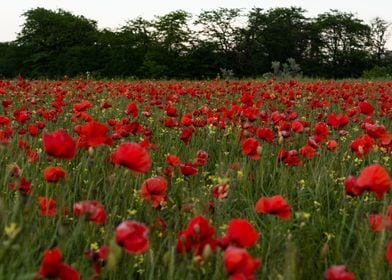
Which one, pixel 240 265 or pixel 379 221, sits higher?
pixel 240 265

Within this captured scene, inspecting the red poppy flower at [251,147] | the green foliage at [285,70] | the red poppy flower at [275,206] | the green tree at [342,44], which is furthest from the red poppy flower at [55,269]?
the green tree at [342,44]

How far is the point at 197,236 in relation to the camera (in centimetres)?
137

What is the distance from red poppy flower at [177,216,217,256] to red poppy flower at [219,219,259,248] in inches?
3.8

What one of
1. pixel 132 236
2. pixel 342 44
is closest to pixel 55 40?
pixel 342 44

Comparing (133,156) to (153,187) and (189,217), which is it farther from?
(189,217)

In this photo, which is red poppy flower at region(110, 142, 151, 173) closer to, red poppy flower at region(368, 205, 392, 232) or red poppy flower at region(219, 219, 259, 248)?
red poppy flower at region(219, 219, 259, 248)

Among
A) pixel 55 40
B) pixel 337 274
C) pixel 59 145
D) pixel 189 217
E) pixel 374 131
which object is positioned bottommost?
pixel 189 217

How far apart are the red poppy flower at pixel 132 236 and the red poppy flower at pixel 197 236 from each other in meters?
0.15

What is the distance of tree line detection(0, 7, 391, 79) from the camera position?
3769cm

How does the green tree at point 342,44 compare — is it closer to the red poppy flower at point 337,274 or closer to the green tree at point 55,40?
the green tree at point 55,40

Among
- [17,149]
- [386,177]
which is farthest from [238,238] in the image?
[17,149]

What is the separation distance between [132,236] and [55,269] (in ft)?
0.59

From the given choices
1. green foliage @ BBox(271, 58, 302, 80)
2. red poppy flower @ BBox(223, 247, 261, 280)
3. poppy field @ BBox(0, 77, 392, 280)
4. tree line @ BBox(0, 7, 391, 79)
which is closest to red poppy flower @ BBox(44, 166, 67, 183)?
poppy field @ BBox(0, 77, 392, 280)

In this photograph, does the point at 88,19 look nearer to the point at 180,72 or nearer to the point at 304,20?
the point at 180,72
